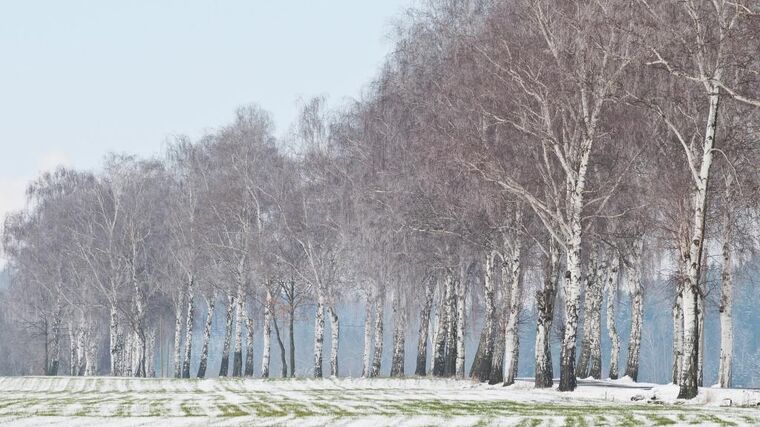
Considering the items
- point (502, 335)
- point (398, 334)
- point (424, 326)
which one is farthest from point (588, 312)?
point (398, 334)

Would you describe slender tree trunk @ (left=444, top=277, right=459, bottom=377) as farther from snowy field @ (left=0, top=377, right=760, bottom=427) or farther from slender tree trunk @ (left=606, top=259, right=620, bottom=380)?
snowy field @ (left=0, top=377, right=760, bottom=427)

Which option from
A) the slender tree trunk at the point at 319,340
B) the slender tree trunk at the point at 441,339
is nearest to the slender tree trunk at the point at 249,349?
the slender tree trunk at the point at 319,340

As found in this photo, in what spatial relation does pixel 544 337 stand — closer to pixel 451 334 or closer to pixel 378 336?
pixel 451 334

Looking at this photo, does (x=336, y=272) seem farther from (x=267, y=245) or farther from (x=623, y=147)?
(x=623, y=147)

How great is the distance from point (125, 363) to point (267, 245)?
27645 millimetres

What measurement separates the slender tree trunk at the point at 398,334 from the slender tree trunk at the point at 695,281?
788 inches

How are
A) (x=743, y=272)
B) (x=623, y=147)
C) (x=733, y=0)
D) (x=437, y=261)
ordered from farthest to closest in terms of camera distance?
(x=437, y=261) < (x=743, y=272) < (x=623, y=147) < (x=733, y=0)

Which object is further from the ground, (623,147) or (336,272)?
(623,147)

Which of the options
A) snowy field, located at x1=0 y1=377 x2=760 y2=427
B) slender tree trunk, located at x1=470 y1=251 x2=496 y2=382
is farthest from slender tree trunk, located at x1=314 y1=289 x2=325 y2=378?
snowy field, located at x1=0 y1=377 x2=760 y2=427

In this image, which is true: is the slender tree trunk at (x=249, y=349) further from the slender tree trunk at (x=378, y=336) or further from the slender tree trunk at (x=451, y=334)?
the slender tree trunk at (x=451, y=334)

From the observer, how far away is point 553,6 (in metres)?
35.8

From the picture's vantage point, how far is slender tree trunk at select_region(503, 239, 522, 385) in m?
40.2

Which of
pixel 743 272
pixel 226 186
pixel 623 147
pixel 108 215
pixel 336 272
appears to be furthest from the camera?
pixel 108 215

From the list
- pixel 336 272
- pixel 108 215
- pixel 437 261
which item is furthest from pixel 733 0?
pixel 108 215
